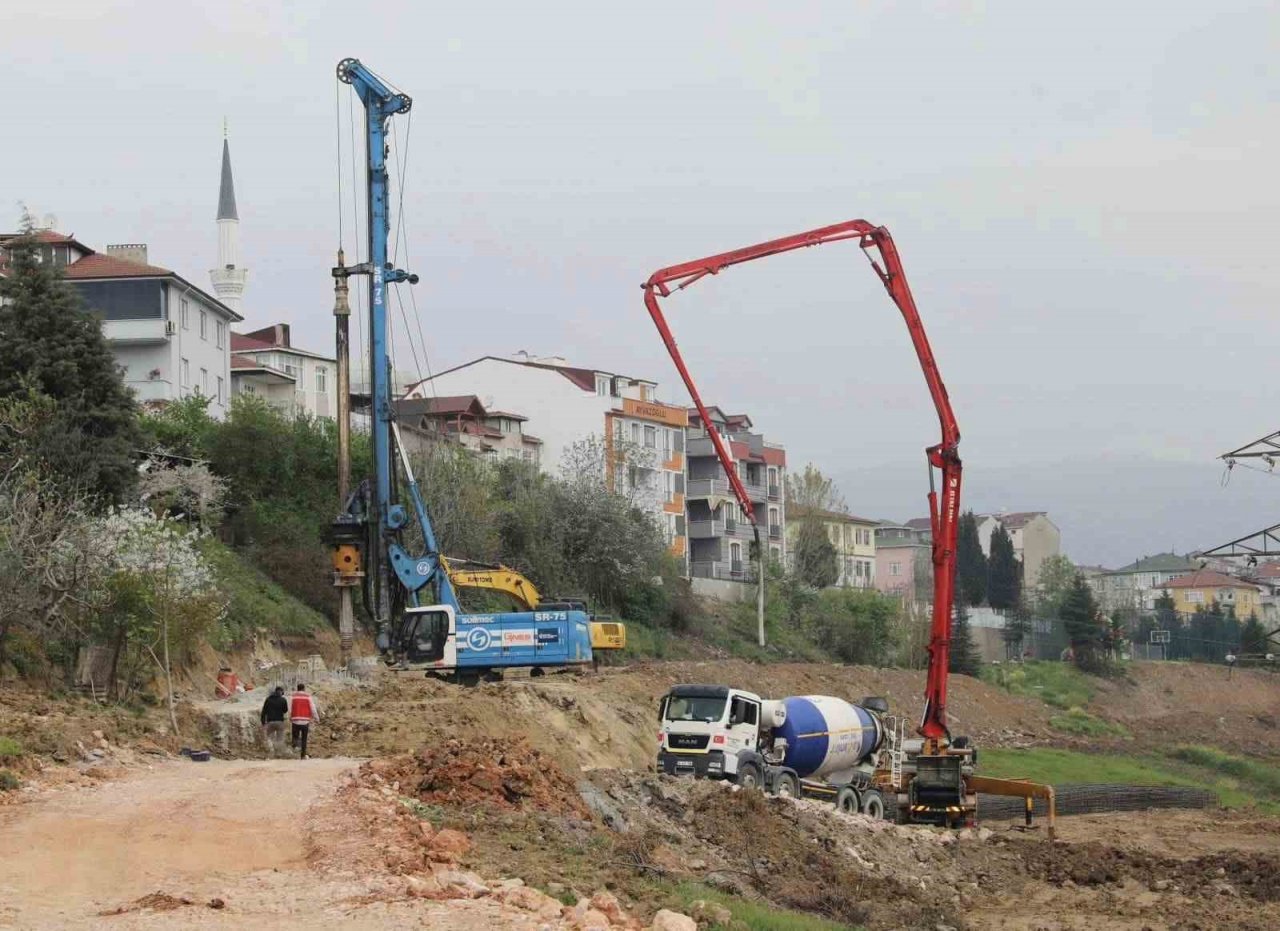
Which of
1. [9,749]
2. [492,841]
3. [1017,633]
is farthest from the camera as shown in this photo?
[1017,633]

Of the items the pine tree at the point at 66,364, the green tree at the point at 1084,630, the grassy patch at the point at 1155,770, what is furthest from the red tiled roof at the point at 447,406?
the green tree at the point at 1084,630

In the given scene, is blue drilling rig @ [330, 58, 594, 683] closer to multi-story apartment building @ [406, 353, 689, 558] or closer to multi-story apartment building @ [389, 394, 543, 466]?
multi-story apartment building @ [389, 394, 543, 466]

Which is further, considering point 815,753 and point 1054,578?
point 1054,578

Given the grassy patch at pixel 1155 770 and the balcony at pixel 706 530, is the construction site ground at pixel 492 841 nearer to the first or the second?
the grassy patch at pixel 1155 770

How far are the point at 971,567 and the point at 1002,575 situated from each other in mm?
2677

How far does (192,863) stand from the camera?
20391 millimetres

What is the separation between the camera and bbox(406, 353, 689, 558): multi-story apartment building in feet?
330

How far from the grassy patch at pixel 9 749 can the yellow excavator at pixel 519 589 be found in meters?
21.6

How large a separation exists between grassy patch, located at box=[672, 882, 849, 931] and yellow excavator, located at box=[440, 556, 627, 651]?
25342 mm

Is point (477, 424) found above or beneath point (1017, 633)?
above

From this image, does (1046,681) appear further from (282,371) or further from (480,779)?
(480,779)

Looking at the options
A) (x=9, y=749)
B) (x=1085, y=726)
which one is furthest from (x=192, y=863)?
(x=1085, y=726)

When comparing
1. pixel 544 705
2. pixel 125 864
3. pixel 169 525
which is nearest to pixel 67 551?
pixel 169 525

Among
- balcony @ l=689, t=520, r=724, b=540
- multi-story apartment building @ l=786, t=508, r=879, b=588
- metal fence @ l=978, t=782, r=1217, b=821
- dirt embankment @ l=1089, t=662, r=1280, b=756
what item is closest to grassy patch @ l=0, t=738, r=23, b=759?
metal fence @ l=978, t=782, r=1217, b=821
